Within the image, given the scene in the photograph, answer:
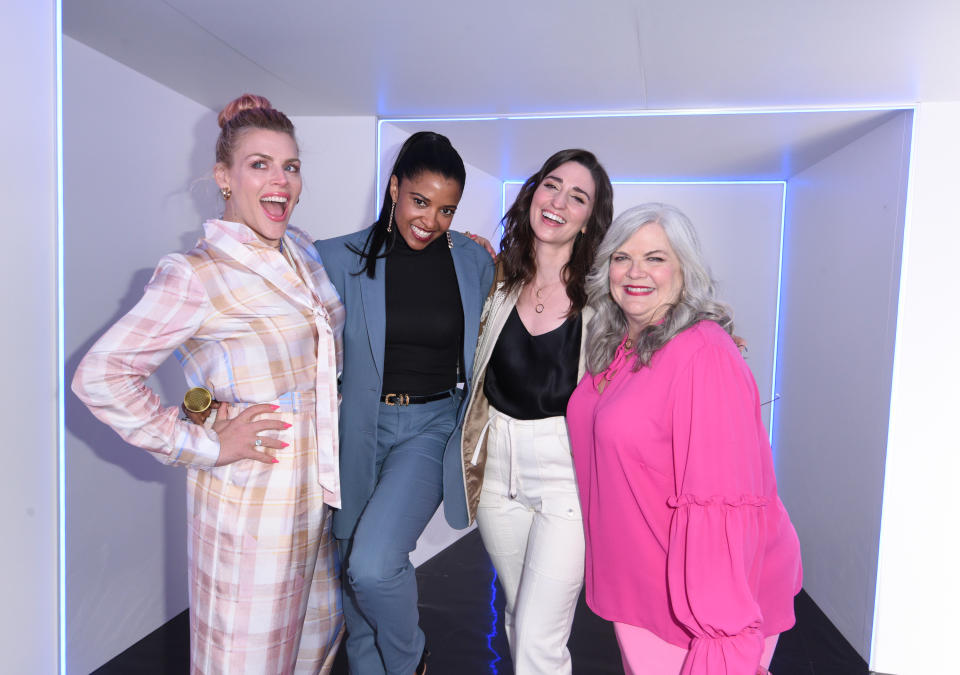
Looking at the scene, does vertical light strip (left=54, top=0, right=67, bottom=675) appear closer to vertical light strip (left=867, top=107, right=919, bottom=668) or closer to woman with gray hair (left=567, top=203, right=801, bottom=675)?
woman with gray hair (left=567, top=203, right=801, bottom=675)

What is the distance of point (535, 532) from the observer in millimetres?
2102

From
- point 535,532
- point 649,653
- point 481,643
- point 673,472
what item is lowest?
point 481,643

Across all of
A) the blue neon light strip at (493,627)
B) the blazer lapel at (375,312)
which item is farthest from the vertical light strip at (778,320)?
the blazer lapel at (375,312)

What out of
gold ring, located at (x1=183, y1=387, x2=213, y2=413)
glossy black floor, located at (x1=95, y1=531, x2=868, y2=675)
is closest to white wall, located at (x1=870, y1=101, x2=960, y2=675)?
glossy black floor, located at (x1=95, y1=531, x2=868, y2=675)

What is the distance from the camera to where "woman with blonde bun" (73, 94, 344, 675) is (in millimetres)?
1763

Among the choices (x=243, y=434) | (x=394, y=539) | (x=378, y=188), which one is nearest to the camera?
(x=243, y=434)

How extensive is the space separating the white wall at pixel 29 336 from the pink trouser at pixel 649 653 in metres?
1.73

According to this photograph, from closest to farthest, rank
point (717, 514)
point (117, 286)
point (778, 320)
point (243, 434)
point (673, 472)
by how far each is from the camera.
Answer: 1. point (717, 514)
2. point (673, 472)
3. point (243, 434)
4. point (117, 286)
5. point (778, 320)

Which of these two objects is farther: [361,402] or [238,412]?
[361,402]

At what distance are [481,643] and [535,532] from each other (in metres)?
1.33

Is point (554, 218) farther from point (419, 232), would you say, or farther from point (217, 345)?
point (217, 345)

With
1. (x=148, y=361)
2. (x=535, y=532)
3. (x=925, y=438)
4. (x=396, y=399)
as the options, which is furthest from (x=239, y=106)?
(x=925, y=438)

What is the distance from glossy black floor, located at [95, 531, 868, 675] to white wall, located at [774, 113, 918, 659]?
143mm

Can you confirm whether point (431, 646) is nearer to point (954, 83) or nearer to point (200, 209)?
point (200, 209)
